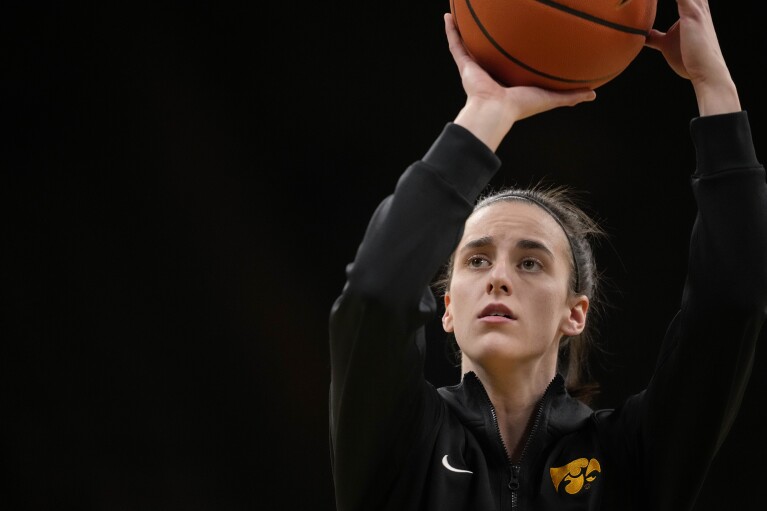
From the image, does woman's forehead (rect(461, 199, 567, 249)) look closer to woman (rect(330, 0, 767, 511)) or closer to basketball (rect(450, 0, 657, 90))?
woman (rect(330, 0, 767, 511))

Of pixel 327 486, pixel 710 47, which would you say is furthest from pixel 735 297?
pixel 327 486

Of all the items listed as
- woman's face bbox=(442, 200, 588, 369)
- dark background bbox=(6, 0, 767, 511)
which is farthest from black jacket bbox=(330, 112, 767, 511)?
dark background bbox=(6, 0, 767, 511)

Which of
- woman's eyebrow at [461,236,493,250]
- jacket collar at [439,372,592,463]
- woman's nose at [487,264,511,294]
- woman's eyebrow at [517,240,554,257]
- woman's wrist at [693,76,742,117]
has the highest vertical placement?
woman's wrist at [693,76,742,117]

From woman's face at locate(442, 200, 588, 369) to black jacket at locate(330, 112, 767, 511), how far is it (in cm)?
Result: 12

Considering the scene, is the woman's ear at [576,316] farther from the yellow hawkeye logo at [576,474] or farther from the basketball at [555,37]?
the basketball at [555,37]

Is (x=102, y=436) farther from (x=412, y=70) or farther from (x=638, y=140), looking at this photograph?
(x=638, y=140)

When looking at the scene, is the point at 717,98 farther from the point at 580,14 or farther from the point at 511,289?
the point at 511,289

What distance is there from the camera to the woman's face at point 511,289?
5.99 feet

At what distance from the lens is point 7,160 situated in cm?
369

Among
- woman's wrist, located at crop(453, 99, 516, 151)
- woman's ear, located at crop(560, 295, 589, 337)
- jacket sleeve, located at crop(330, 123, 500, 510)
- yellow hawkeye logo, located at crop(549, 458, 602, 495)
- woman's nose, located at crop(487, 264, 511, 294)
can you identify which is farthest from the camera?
woman's ear, located at crop(560, 295, 589, 337)

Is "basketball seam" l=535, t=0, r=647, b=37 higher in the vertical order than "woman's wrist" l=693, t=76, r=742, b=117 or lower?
higher

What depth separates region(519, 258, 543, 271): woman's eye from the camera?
193cm

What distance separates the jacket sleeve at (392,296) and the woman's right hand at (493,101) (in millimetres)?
47

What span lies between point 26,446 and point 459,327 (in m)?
2.22
